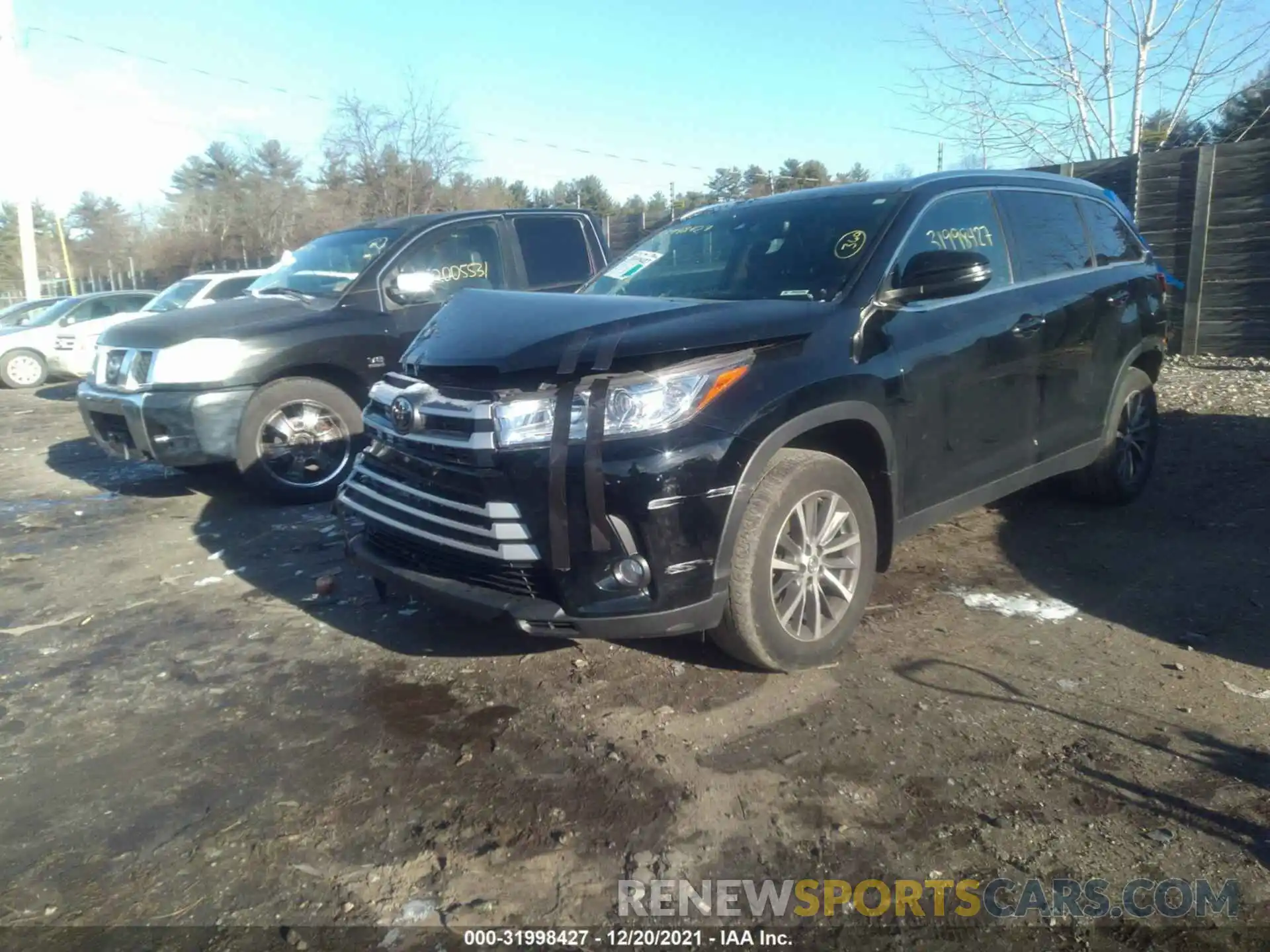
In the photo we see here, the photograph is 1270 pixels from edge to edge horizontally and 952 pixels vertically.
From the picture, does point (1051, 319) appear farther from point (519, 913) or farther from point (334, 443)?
point (334, 443)

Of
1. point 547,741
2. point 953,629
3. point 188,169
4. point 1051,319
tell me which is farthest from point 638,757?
point 188,169

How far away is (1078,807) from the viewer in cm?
277

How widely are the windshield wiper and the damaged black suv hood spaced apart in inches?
125

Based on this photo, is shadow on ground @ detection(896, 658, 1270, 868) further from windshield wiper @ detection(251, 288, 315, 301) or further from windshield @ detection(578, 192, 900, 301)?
windshield wiper @ detection(251, 288, 315, 301)

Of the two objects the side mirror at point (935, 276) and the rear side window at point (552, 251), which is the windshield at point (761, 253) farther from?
the rear side window at point (552, 251)

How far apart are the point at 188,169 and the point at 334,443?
183 ft

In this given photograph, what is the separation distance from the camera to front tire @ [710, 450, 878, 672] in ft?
11.0

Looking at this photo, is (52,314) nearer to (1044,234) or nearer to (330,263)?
(330,263)

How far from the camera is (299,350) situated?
20.2 ft

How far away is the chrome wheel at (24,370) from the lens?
15.8m

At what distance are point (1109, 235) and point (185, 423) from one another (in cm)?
580

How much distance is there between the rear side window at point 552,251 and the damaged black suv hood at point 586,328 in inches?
132

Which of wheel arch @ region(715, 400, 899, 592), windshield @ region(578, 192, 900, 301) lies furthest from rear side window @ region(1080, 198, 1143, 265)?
wheel arch @ region(715, 400, 899, 592)

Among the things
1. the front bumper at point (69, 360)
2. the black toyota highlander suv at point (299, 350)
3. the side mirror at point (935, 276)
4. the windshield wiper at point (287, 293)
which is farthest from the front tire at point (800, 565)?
the front bumper at point (69, 360)
